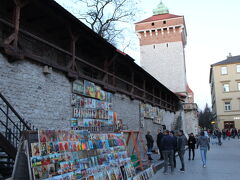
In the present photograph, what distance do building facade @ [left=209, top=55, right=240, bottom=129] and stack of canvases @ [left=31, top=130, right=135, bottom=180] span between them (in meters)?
42.2

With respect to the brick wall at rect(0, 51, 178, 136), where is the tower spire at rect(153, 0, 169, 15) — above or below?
above

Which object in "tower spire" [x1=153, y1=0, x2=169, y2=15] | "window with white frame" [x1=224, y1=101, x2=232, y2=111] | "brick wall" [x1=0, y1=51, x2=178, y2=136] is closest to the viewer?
"brick wall" [x1=0, y1=51, x2=178, y2=136]

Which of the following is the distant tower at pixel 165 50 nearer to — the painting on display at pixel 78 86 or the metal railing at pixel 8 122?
the painting on display at pixel 78 86

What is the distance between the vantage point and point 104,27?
23.5m

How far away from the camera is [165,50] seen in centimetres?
3969

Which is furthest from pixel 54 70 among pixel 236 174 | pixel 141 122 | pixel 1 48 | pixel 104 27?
pixel 104 27

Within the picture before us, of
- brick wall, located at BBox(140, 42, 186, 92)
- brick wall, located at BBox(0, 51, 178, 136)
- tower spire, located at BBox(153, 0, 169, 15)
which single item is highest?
tower spire, located at BBox(153, 0, 169, 15)

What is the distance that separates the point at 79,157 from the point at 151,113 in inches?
638

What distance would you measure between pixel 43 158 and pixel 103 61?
34.8 feet

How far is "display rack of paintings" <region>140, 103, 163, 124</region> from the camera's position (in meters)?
19.0

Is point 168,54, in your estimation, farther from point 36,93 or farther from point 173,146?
point 36,93

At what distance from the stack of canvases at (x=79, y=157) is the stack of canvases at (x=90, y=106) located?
11.7ft

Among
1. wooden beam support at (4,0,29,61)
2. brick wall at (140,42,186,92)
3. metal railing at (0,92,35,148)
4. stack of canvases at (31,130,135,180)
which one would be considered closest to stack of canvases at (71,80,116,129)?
metal railing at (0,92,35,148)

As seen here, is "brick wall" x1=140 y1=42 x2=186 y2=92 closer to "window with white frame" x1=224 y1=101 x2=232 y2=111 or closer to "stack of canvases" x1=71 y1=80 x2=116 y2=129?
"window with white frame" x1=224 y1=101 x2=232 y2=111
